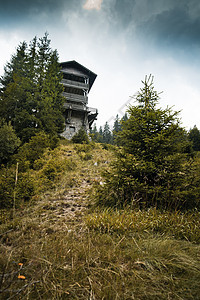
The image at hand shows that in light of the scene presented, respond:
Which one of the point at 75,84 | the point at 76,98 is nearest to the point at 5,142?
the point at 76,98

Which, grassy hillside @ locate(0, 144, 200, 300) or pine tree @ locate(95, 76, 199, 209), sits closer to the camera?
grassy hillside @ locate(0, 144, 200, 300)

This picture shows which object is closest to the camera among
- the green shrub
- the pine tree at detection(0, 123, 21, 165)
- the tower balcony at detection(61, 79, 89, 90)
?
the green shrub

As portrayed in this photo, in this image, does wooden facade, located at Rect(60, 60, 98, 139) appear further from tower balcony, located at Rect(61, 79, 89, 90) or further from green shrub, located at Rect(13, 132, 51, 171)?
green shrub, located at Rect(13, 132, 51, 171)

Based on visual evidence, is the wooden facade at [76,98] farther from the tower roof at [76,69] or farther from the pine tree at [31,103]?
the pine tree at [31,103]

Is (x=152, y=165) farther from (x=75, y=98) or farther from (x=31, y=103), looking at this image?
(x=75, y=98)

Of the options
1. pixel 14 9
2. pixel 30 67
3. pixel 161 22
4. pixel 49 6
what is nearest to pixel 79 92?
pixel 30 67

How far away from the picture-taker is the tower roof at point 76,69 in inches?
912

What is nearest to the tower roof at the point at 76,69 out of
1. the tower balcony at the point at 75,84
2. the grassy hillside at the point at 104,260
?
the tower balcony at the point at 75,84

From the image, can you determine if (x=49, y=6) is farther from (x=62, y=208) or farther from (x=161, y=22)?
(x=62, y=208)

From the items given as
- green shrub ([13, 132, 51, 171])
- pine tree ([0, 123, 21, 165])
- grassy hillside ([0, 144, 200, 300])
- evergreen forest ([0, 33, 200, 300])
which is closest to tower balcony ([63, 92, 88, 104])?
green shrub ([13, 132, 51, 171])

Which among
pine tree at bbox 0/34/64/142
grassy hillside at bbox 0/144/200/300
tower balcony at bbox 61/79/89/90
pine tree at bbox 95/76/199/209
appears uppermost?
tower balcony at bbox 61/79/89/90

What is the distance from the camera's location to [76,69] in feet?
78.7

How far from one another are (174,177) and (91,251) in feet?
8.58

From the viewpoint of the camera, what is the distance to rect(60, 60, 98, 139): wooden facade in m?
21.4
